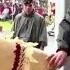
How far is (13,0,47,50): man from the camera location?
324cm

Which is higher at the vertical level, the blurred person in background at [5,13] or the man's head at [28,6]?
the man's head at [28,6]

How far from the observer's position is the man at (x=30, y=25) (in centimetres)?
324

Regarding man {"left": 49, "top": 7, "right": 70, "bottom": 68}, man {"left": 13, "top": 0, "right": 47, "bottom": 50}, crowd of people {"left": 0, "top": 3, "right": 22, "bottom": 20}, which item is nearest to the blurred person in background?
crowd of people {"left": 0, "top": 3, "right": 22, "bottom": 20}

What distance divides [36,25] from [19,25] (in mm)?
208

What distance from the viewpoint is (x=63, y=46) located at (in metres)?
1.09

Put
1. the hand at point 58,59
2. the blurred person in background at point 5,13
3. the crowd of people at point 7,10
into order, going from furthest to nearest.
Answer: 1. the blurred person in background at point 5,13
2. the crowd of people at point 7,10
3. the hand at point 58,59

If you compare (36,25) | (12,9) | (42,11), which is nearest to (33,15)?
(36,25)

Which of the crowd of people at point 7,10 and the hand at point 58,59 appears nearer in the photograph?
the hand at point 58,59

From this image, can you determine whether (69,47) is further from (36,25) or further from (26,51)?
(36,25)

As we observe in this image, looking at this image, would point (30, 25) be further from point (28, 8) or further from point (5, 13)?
point (5, 13)

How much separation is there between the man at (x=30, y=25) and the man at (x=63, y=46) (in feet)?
6.85

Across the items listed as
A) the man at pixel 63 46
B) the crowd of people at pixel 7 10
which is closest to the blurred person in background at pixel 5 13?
the crowd of people at pixel 7 10

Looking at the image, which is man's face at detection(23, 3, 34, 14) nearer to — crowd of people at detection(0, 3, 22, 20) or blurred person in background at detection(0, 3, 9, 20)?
crowd of people at detection(0, 3, 22, 20)

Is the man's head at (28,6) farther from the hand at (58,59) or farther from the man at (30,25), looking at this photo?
the hand at (58,59)
